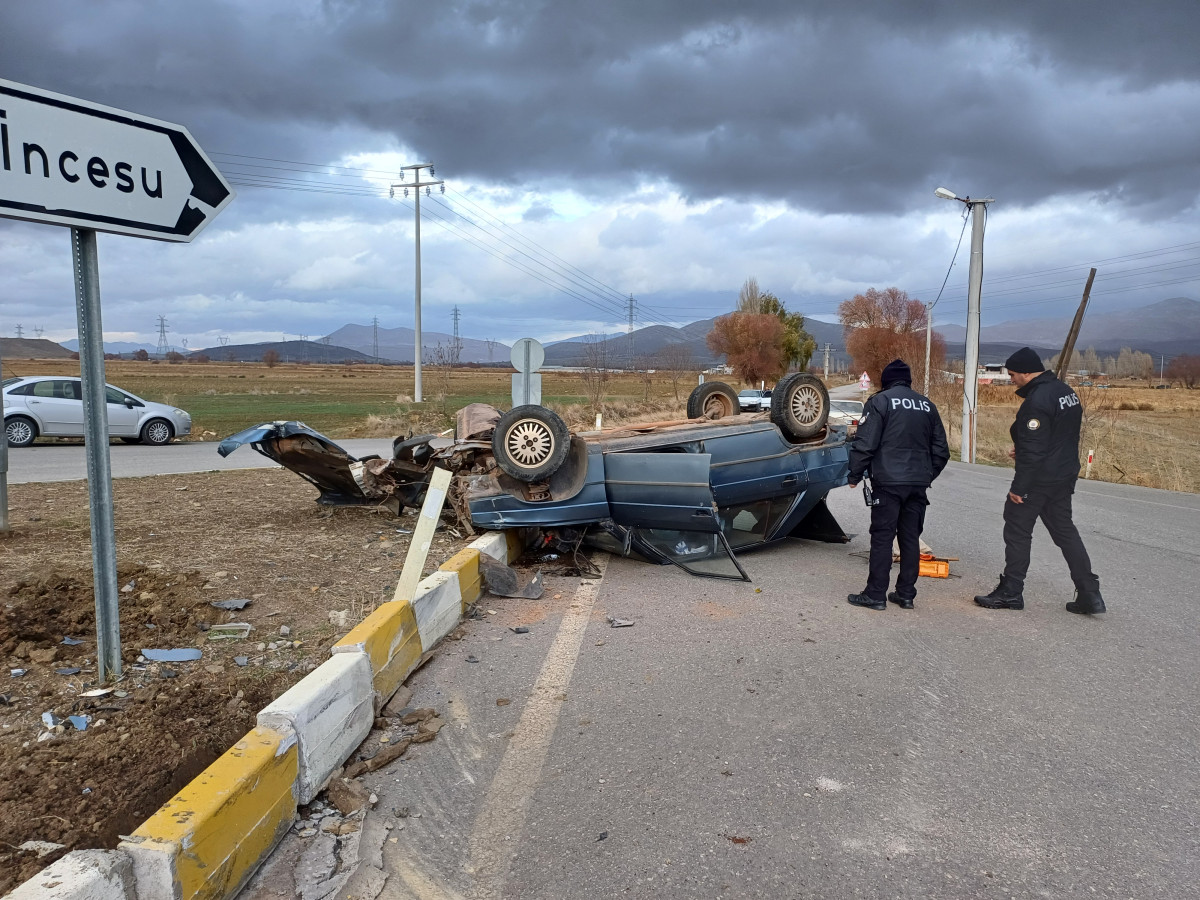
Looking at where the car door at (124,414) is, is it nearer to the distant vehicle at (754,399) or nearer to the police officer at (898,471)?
the police officer at (898,471)

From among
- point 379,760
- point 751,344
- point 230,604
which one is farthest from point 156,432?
point 751,344

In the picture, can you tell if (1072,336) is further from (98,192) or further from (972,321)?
(98,192)

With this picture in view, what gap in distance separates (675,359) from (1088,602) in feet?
130

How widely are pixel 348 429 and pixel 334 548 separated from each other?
19154 millimetres

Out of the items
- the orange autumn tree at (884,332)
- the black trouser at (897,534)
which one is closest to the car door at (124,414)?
the black trouser at (897,534)

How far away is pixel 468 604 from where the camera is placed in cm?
602

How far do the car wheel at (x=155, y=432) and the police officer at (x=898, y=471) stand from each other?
18155 millimetres

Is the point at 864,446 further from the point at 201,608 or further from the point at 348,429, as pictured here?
the point at 348,429

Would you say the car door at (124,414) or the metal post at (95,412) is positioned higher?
the metal post at (95,412)

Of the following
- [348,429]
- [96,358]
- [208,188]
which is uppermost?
[208,188]

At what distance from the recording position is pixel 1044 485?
641 cm

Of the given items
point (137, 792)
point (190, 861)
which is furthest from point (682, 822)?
point (137, 792)

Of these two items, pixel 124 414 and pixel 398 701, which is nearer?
pixel 398 701

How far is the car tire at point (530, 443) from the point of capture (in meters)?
7.34
